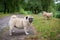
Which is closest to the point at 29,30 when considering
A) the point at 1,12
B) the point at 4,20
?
the point at 4,20

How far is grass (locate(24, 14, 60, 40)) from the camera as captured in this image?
1.57 metres

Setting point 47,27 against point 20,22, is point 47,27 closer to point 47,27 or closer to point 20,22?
point 47,27

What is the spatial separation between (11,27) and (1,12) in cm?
30

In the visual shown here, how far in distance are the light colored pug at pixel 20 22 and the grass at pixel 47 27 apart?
8cm

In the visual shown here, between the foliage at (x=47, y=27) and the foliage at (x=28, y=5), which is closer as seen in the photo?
the foliage at (x=47, y=27)

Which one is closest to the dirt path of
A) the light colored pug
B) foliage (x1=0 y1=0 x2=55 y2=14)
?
the light colored pug

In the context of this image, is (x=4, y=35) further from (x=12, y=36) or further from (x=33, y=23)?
(x=33, y=23)

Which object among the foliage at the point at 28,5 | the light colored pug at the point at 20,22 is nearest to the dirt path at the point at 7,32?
the light colored pug at the point at 20,22

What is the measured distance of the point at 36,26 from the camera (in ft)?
5.46

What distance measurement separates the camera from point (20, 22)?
1680 millimetres

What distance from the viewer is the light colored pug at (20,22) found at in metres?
1.61

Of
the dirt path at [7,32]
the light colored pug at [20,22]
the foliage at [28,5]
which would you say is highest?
the foliage at [28,5]

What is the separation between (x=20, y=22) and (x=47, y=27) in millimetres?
295

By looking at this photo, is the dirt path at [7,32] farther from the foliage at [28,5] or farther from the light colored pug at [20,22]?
the foliage at [28,5]
